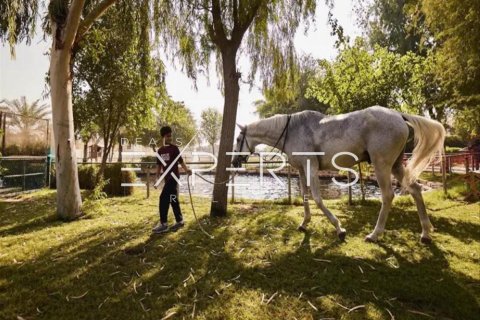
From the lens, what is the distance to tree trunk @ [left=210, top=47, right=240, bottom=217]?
6.75m

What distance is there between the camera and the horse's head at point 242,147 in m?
5.98

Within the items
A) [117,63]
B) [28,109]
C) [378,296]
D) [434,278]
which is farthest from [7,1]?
[28,109]

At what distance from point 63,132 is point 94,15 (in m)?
2.70

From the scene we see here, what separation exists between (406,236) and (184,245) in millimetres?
3815

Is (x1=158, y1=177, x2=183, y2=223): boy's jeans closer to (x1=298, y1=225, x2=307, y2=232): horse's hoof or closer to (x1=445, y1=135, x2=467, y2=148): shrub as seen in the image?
(x1=298, y1=225, x2=307, y2=232): horse's hoof

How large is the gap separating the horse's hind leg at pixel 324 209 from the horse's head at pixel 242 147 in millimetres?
1476

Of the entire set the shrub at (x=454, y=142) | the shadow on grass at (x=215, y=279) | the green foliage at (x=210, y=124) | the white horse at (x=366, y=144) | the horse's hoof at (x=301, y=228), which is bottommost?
the shadow on grass at (x=215, y=279)

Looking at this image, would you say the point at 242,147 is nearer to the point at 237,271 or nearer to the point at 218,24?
the point at 237,271

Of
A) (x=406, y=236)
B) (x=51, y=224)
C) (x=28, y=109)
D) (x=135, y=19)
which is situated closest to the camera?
(x=406, y=236)

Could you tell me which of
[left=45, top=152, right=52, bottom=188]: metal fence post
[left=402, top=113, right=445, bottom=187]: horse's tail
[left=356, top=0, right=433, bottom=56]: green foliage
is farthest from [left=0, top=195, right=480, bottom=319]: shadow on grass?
[left=356, top=0, right=433, bottom=56]: green foliage

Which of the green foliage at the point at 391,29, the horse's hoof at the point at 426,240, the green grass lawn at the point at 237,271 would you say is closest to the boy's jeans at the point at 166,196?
the green grass lawn at the point at 237,271

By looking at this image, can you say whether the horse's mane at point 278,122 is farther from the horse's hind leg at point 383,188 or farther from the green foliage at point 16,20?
the green foliage at point 16,20

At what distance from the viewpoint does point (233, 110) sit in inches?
268

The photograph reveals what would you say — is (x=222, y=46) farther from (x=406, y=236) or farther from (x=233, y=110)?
(x=406, y=236)
